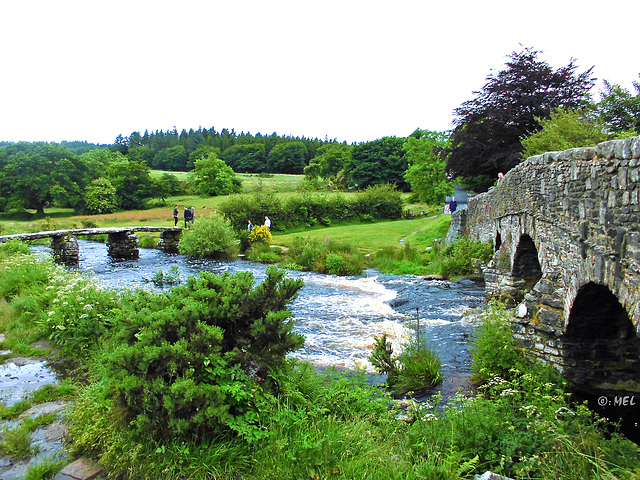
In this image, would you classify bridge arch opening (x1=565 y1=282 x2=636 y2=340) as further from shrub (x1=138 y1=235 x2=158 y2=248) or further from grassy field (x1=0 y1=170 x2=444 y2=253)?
shrub (x1=138 y1=235 x2=158 y2=248)

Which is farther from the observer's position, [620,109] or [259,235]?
[259,235]

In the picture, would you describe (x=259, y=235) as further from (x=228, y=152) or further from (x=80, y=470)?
(x=228, y=152)

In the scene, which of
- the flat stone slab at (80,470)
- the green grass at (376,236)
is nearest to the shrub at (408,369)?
the flat stone slab at (80,470)

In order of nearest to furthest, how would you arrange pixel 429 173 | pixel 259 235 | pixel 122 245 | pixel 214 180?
1. pixel 122 245
2. pixel 259 235
3. pixel 429 173
4. pixel 214 180

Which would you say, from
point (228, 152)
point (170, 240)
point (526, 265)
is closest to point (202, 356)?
point (526, 265)

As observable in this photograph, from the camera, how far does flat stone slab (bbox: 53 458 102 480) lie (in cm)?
376

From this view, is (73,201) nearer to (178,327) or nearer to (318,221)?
(318,221)

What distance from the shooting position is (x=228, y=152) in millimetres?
106375

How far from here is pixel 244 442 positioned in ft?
13.3

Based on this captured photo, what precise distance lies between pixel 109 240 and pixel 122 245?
1.05 meters

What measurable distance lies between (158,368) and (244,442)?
43.4 inches

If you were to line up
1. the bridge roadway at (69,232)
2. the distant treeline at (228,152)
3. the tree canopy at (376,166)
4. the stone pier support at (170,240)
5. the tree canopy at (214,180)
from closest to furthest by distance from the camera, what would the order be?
the bridge roadway at (69,232) < the stone pier support at (170,240) < the tree canopy at (376,166) < the tree canopy at (214,180) < the distant treeline at (228,152)

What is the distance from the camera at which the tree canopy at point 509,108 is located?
969 inches

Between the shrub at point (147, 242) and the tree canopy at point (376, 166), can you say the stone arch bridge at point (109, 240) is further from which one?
the tree canopy at point (376, 166)
